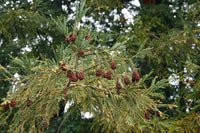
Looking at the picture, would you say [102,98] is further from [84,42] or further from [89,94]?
[84,42]

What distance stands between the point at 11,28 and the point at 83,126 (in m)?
4.46

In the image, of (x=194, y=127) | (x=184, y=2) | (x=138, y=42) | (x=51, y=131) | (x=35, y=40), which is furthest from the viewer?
(x=184, y=2)

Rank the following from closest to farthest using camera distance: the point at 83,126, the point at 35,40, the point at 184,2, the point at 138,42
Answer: the point at 83,126, the point at 138,42, the point at 35,40, the point at 184,2

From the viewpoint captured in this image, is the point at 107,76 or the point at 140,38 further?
the point at 140,38

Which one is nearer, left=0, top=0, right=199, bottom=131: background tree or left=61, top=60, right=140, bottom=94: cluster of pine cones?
left=61, top=60, right=140, bottom=94: cluster of pine cones

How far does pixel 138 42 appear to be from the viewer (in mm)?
6445

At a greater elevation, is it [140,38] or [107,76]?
[140,38]

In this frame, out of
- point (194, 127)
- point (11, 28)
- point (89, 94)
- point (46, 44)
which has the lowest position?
point (194, 127)

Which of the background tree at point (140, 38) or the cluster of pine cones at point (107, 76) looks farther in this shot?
the background tree at point (140, 38)

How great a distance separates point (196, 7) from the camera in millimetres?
6195

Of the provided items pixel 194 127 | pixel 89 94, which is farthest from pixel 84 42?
pixel 194 127

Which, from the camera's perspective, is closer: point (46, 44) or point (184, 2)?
point (46, 44)

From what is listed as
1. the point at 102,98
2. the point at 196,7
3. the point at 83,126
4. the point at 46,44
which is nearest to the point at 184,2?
the point at 196,7

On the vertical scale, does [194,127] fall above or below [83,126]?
below
